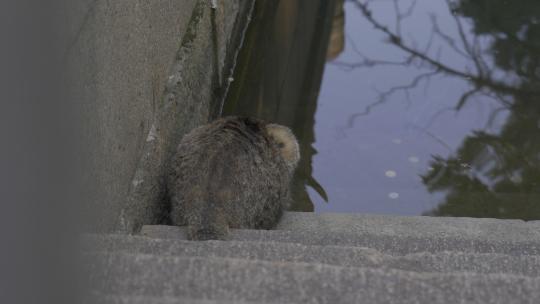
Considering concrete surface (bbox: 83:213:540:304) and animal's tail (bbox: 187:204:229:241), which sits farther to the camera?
animal's tail (bbox: 187:204:229:241)

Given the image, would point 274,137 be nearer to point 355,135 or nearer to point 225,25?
point 355,135

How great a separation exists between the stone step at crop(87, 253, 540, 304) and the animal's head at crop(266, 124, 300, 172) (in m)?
2.09

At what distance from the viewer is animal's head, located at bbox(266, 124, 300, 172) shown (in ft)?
13.0

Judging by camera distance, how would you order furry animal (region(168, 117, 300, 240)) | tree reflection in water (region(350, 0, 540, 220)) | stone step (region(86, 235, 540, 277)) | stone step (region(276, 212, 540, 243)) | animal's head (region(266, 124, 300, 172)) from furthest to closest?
tree reflection in water (region(350, 0, 540, 220)) → animal's head (region(266, 124, 300, 172)) → stone step (region(276, 212, 540, 243)) → furry animal (region(168, 117, 300, 240)) → stone step (region(86, 235, 540, 277))

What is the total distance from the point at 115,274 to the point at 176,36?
101 inches

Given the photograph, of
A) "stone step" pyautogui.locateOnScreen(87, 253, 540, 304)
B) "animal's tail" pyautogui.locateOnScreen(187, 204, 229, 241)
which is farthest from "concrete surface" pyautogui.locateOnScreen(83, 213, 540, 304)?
"animal's tail" pyautogui.locateOnScreen(187, 204, 229, 241)

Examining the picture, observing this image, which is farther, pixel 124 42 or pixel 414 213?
pixel 414 213

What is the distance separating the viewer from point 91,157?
2.40m

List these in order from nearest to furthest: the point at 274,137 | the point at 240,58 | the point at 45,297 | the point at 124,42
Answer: the point at 45,297 < the point at 124,42 < the point at 274,137 < the point at 240,58

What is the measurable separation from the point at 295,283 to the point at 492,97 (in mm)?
4569

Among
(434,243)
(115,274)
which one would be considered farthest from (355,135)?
(115,274)

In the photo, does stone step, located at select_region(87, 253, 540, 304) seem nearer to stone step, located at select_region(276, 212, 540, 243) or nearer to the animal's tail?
the animal's tail

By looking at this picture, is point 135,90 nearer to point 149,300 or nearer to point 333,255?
point 333,255

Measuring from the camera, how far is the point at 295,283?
1.83 m
